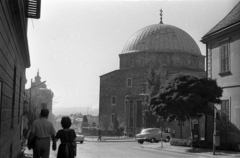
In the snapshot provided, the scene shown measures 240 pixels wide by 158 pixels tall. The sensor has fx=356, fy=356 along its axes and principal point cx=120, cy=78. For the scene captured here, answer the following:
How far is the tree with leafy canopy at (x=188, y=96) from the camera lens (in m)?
22.0

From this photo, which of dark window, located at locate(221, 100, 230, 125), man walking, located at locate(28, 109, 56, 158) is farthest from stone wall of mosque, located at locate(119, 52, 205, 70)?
man walking, located at locate(28, 109, 56, 158)

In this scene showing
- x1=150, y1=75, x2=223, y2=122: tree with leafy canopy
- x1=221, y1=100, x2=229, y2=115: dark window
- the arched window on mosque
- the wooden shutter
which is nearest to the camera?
the wooden shutter

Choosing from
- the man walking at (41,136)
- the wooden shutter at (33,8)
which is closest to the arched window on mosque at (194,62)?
the wooden shutter at (33,8)

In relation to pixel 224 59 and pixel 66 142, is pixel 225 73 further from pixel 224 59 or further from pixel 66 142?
pixel 66 142

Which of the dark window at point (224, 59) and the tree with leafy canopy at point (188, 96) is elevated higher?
the dark window at point (224, 59)

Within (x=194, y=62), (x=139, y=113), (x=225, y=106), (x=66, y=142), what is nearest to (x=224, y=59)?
(x=225, y=106)

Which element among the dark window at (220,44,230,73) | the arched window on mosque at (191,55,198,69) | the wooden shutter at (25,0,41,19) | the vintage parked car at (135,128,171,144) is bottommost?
the vintage parked car at (135,128,171,144)

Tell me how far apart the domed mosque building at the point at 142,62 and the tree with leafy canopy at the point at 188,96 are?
3462 cm

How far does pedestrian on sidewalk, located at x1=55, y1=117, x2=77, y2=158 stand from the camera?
8000 millimetres

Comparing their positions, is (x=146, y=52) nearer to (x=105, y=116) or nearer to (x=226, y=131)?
(x=105, y=116)

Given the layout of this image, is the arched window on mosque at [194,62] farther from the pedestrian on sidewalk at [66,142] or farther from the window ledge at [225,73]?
the pedestrian on sidewalk at [66,142]

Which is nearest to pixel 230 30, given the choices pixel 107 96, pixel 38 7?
pixel 38 7

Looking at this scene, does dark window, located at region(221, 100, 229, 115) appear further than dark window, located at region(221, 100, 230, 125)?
Yes

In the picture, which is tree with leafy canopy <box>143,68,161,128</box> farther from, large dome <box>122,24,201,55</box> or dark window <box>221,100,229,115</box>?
dark window <box>221,100,229,115</box>
